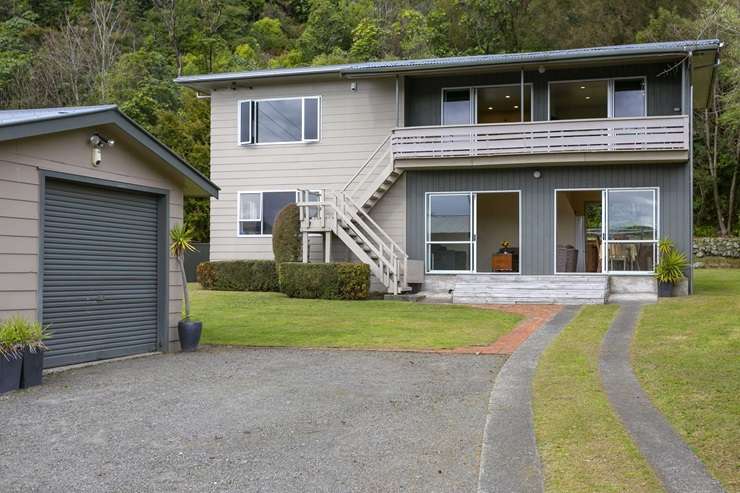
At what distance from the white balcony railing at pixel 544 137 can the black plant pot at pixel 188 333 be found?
979 centimetres

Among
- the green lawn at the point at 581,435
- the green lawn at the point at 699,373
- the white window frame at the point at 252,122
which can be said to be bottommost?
the green lawn at the point at 581,435

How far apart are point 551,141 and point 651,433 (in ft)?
44.4

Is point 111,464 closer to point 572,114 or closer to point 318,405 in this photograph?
point 318,405

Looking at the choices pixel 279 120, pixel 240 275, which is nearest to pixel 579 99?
pixel 279 120

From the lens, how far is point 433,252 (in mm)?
19656

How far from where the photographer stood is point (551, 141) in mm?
18125

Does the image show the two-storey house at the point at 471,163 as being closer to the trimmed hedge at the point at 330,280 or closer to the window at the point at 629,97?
the window at the point at 629,97

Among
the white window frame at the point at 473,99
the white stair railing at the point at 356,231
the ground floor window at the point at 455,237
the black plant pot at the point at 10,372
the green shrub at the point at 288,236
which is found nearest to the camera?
the black plant pot at the point at 10,372

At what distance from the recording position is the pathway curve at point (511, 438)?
14.8 feet

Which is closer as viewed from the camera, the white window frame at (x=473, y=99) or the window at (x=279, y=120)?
the white window frame at (x=473, y=99)

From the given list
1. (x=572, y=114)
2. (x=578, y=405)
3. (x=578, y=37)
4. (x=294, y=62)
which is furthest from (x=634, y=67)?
(x=294, y=62)

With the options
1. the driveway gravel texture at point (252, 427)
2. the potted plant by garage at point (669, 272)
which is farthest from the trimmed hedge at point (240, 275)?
the driveway gravel texture at point (252, 427)

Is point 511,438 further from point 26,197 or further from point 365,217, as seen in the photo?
point 365,217

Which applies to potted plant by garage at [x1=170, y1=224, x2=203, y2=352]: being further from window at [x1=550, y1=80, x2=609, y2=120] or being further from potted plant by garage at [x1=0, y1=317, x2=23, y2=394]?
window at [x1=550, y1=80, x2=609, y2=120]
